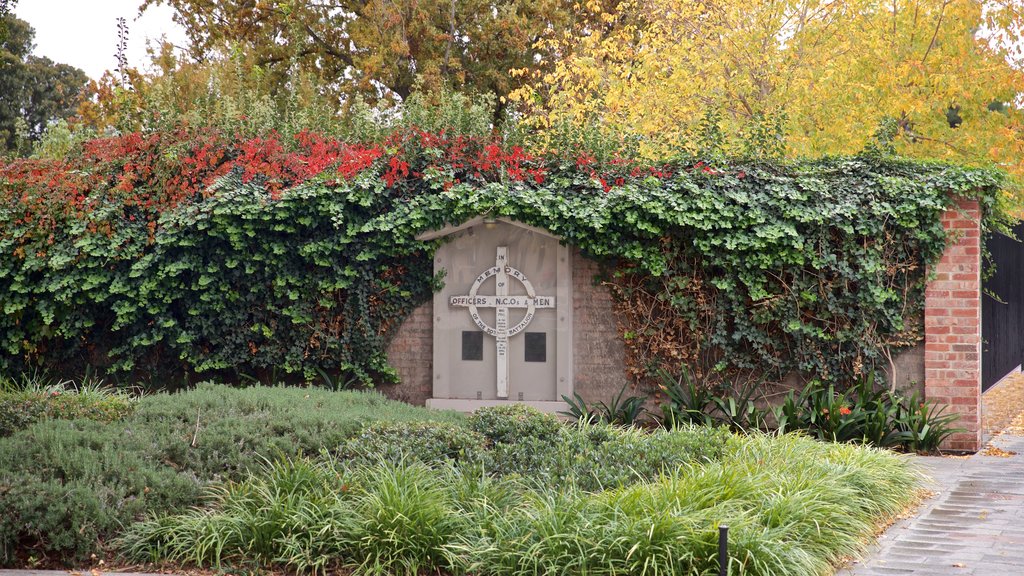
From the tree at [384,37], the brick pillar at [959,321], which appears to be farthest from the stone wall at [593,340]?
the tree at [384,37]

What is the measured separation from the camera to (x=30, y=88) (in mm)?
34875

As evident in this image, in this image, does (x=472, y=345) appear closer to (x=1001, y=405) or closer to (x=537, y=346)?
(x=537, y=346)

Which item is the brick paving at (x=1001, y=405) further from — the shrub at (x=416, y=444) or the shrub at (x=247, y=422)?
the shrub at (x=247, y=422)

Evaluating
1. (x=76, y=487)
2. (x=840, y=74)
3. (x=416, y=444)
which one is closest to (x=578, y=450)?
(x=416, y=444)

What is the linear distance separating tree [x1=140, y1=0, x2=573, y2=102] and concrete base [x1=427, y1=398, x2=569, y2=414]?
1329cm

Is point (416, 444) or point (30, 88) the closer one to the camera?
point (416, 444)

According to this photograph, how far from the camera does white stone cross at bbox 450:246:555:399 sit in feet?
32.8

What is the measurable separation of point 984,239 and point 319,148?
6.86 m

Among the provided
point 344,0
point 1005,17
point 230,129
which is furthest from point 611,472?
point 344,0

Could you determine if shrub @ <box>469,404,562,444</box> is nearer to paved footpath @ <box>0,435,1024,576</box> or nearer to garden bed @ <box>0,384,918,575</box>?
garden bed @ <box>0,384,918,575</box>

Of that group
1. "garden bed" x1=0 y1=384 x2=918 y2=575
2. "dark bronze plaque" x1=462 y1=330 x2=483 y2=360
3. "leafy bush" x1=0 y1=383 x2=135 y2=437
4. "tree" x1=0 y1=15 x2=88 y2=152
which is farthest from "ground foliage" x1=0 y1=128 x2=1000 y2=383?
"tree" x1=0 y1=15 x2=88 y2=152

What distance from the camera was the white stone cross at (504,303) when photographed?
1000 cm

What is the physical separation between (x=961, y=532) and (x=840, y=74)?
9857 mm

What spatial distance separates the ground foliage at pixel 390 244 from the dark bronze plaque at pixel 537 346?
849 millimetres
